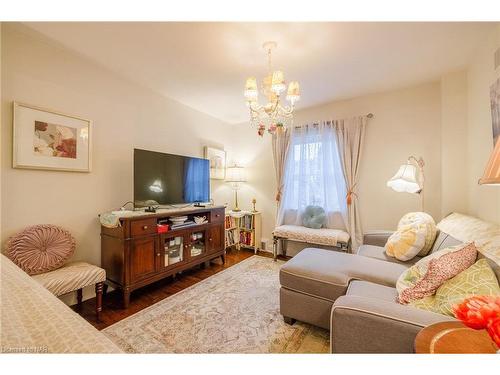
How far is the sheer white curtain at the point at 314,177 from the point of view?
310cm

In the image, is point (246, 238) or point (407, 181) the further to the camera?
point (246, 238)

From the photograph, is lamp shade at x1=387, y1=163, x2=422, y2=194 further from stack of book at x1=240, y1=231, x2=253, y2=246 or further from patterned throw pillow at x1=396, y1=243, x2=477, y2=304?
stack of book at x1=240, y1=231, x2=253, y2=246

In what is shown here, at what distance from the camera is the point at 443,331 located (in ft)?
2.49

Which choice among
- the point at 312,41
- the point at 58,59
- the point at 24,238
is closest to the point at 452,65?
the point at 312,41

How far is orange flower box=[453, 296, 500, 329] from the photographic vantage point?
0.60m

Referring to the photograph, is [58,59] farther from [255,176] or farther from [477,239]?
[477,239]

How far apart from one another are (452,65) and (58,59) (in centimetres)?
388

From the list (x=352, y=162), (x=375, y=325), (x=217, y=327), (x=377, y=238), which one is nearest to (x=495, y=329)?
(x=375, y=325)

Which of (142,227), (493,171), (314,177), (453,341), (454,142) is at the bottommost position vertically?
(453,341)

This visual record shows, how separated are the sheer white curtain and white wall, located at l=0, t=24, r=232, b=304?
2020mm

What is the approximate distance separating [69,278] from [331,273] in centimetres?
207

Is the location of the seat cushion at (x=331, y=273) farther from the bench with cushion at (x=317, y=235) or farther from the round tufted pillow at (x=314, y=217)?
the round tufted pillow at (x=314, y=217)

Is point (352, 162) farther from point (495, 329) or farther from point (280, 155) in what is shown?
point (495, 329)

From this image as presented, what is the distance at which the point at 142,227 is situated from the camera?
2.09 metres
